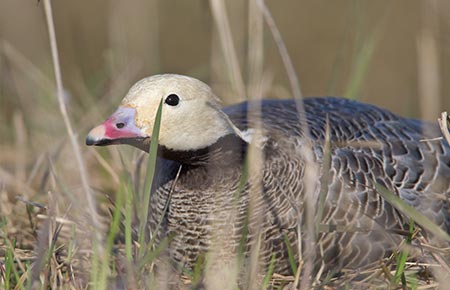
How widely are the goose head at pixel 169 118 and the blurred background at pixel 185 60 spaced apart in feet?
1.15

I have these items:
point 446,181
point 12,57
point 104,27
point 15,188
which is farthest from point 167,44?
point 446,181

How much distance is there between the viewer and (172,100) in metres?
3.77

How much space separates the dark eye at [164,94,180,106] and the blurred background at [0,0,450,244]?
1.47 feet

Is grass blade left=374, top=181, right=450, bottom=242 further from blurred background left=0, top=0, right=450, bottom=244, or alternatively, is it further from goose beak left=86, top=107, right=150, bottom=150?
goose beak left=86, top=107, right=150, bottom=150

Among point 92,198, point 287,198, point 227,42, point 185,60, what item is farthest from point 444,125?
point 185,60

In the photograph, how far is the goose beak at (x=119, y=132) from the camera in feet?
11.8

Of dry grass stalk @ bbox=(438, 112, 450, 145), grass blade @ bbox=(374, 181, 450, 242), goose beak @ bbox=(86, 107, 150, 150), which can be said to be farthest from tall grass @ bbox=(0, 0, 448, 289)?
dry grass stalk @ bbox=(438, 112, 450, 145)

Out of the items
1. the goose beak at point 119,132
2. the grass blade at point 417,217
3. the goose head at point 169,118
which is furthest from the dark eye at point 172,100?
the grass blade at point 417,217

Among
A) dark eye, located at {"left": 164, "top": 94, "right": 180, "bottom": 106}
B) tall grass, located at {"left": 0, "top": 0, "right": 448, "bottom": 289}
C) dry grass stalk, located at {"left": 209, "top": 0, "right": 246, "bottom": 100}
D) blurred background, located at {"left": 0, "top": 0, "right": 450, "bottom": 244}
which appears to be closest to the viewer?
tall grass, located at {"left": 0, "top": 0, "right": 448, "bottom": 289}

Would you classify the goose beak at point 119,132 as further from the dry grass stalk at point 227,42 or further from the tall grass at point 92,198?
the dry grass stalk at point 227,42

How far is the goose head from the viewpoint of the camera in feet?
12.0

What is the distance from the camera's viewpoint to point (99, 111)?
229 inches

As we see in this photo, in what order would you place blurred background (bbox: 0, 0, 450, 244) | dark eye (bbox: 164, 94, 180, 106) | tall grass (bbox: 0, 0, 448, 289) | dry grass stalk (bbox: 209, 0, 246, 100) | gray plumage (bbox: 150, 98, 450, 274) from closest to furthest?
tall grass (bbox: 0, 0, 448, 289) → dark eye (bbox: 164, 94, 180, 106) → gray plumage (bbox: 150, 98, 450, 274) → dry grass stalk (bbox: 209, 0, 246, 100) → blurred background (bbox: 0, 0, 450, 244)

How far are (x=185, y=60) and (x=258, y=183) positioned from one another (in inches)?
223
